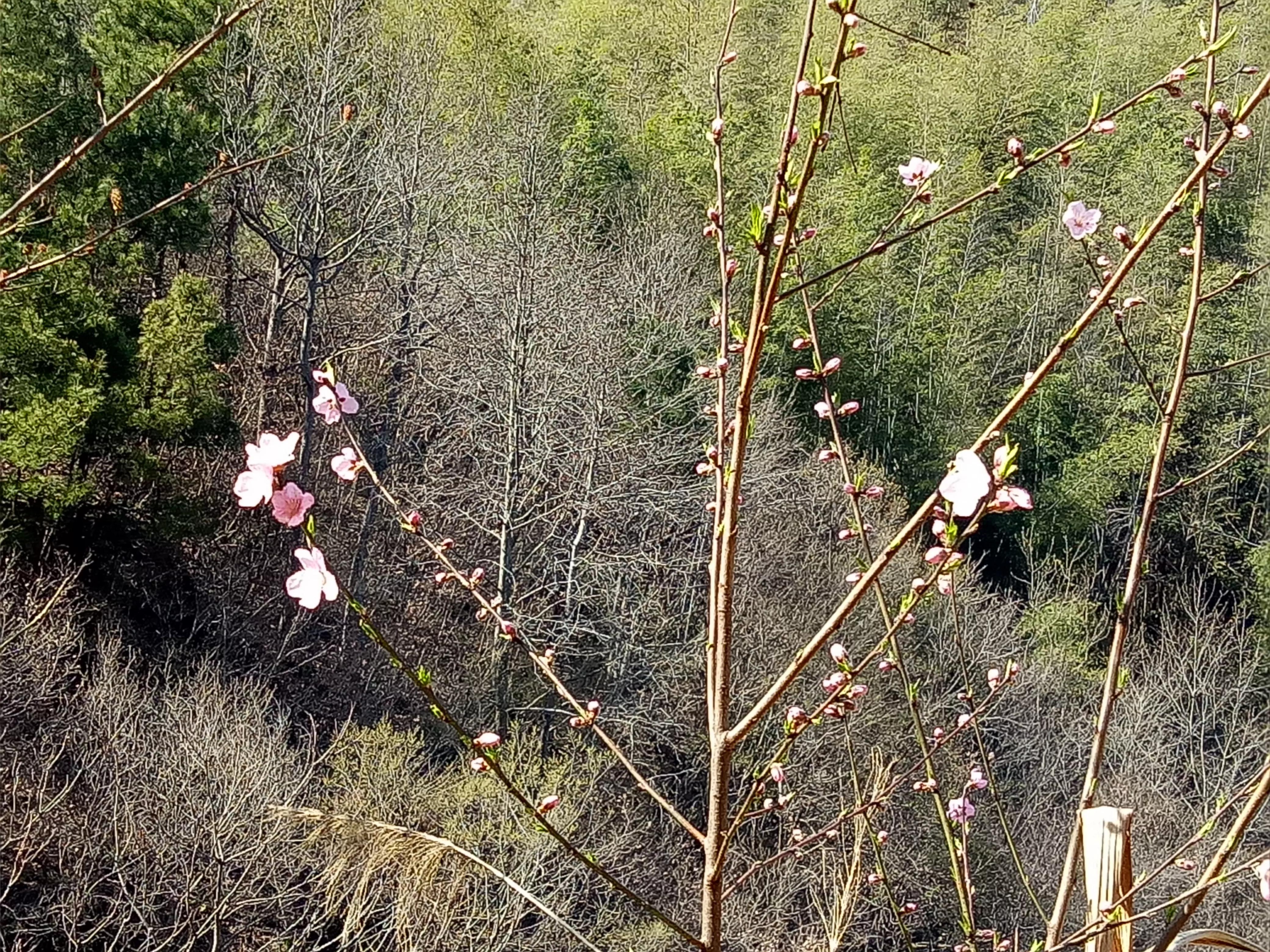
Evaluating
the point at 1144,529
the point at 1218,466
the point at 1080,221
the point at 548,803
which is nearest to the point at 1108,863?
the point at 1144,529

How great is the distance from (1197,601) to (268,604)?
13.2 m

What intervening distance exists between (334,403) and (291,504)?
228 millimetres

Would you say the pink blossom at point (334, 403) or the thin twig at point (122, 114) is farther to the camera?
the pink blossom at point (334, 403)

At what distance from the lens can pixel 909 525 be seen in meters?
0.80

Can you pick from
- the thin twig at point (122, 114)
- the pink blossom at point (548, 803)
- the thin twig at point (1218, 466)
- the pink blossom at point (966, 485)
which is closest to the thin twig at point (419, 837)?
the pink blossom at point (548, 803)

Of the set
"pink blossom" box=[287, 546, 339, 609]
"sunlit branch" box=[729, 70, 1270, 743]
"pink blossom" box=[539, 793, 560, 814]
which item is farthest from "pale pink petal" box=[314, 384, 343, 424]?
"sunlit branch" box=[729, 70, 1270, 743]

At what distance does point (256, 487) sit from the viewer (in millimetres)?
1040

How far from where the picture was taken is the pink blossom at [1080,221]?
167 cm

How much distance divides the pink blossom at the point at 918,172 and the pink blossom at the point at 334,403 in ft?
2.12

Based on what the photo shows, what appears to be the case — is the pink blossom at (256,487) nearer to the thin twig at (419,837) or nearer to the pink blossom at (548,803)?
the thin twig at (419,837)

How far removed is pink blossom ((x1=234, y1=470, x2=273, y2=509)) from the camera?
1030 mm

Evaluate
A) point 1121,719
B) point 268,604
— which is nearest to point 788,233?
point 268,604

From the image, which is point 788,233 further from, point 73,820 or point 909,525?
point 73,820

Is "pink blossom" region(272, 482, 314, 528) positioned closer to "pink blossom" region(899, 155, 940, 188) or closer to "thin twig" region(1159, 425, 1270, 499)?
"pink blossom" region(899, 155, 940, 188)
